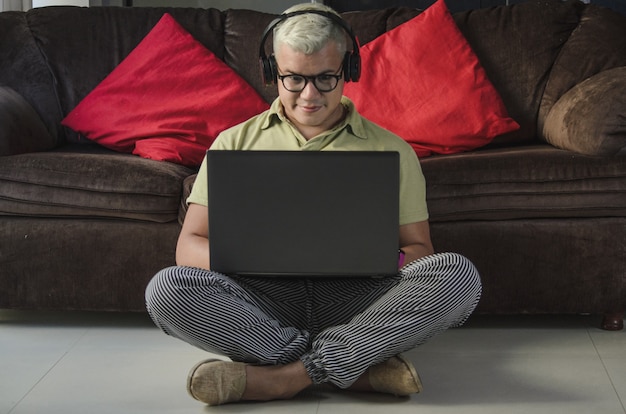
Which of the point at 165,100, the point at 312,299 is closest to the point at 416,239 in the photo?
the point at 312,299

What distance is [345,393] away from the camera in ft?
6.76

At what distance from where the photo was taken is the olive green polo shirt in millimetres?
2131

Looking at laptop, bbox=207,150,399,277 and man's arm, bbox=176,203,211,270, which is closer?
laptop, bbox=207,150,399,277

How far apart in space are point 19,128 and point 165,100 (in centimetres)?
43

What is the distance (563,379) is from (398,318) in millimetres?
437

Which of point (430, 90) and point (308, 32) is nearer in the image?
point (308, 32)

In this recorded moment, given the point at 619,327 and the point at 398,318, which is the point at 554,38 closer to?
the point at 619,327

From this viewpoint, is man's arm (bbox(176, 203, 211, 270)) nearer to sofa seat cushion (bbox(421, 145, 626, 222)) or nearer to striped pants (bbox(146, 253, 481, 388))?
striped pants (bbox(146, 253, 481, 388))

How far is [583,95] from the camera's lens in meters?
2.81

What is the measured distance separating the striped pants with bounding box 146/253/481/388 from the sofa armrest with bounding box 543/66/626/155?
75cm

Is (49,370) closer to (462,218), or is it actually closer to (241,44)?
(462,218)

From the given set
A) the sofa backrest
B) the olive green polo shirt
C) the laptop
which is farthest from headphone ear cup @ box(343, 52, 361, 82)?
the sofa backrest

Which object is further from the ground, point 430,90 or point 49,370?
point 430,90

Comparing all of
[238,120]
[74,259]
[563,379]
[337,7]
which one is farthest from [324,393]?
[337,7]
